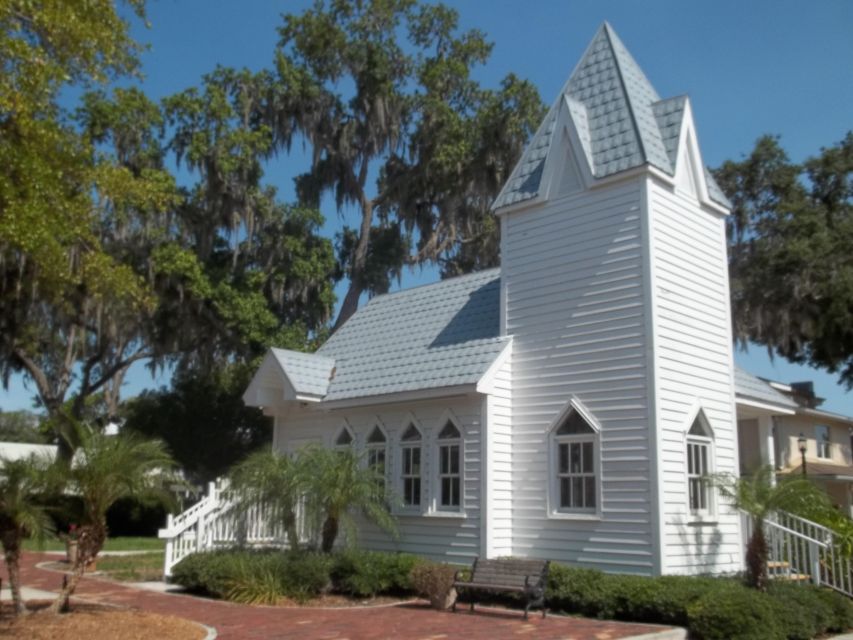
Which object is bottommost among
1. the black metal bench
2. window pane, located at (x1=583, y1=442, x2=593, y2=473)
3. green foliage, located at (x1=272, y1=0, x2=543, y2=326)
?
the black metal bench

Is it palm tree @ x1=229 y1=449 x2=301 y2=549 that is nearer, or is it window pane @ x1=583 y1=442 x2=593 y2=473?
window pane @ x1=583 y1=442 x2=593 y2=473

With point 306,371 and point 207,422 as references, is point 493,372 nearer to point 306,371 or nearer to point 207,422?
point 306,371

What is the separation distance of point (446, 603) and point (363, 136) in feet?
83.0

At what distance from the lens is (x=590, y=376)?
591 inches

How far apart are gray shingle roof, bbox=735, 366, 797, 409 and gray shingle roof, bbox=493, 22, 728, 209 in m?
3.78

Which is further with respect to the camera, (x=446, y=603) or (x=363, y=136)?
(x=363, y=136)

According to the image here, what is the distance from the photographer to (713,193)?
16.9 m

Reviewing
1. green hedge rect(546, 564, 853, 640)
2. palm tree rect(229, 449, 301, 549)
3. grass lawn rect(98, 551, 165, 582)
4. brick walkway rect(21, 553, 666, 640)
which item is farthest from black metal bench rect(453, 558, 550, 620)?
grass lawn rect(98, 551, 165, 582)

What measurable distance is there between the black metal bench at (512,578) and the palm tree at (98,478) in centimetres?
522

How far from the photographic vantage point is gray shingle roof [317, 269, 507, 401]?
663 inches

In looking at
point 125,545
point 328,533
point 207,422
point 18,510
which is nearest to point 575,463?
point 328,533

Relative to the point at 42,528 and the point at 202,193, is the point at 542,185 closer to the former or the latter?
the point at 42,528

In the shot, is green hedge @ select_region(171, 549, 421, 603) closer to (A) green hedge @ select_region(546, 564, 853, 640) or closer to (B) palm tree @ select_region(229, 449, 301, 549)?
(B) palm tree @ select_region(229, 449, 301, 549)

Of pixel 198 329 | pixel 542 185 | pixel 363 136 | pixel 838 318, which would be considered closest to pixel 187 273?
pixel 198 329
